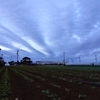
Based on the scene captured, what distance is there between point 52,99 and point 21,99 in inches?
77.3

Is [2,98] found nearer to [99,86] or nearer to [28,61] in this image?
[99,86]

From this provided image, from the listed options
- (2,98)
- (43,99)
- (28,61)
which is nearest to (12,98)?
(2,98)

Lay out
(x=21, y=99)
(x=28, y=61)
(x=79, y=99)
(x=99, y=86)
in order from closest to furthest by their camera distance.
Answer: (x=79, y=99) → (x=21, y=99) → (x=99, y=86) → (x=28, y=61)

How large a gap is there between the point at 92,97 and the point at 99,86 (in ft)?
15.9

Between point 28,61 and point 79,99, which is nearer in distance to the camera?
point 79,99

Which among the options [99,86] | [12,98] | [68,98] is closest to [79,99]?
[68,98]

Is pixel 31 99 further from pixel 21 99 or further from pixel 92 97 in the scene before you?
pixel 92 97

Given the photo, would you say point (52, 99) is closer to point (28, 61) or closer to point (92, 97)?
point (92, 97)

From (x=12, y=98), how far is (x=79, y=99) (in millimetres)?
4127

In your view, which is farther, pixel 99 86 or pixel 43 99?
pixel 99 86

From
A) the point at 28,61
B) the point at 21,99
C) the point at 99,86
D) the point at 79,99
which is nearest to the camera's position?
the point at 79,99

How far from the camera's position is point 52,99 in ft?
39.8

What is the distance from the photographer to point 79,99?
39.4ft

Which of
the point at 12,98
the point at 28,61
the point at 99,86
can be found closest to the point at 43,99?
the point at 12,98
